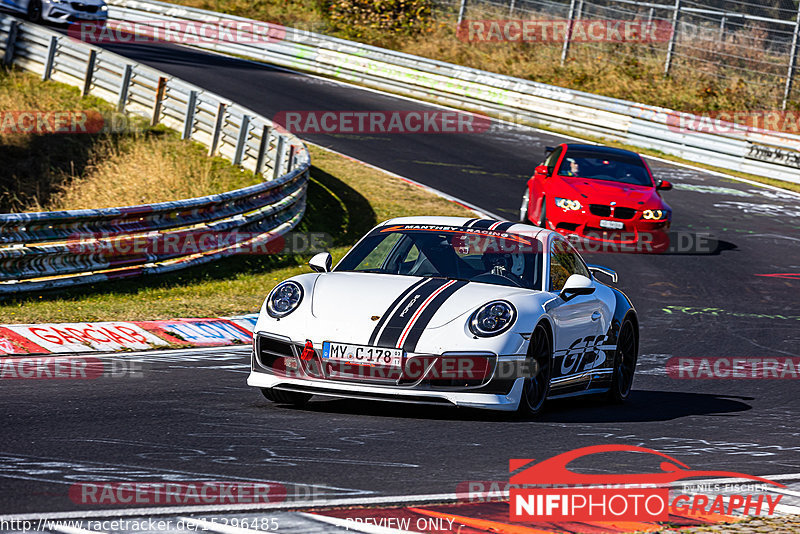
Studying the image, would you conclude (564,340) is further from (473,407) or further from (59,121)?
Result: (59,121)

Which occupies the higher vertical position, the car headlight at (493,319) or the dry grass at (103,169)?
the car headlight at (493,319)

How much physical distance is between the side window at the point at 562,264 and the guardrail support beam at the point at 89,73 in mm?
19585

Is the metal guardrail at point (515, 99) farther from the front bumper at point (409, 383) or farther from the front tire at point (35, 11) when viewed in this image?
the front bumper at point (409, 383)

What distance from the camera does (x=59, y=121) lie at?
24641 mm

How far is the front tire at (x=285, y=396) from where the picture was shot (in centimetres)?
772

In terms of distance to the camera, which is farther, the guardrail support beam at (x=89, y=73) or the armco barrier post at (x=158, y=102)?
the guardrail support beam at (x=89, y=73)

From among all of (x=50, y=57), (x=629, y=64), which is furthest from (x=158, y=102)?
(x=629, y=64)

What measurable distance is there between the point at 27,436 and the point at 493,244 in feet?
12.5

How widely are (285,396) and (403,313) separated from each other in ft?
3.50

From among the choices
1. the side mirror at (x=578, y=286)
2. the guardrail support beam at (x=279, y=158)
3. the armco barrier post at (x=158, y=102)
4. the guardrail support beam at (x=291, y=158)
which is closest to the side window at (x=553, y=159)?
the guardrail support beam at (x=291, y=158)

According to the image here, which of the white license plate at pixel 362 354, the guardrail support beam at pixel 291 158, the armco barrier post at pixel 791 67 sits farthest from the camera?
the armco barrier post at pixel 791 67

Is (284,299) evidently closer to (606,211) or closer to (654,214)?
(606,211)
